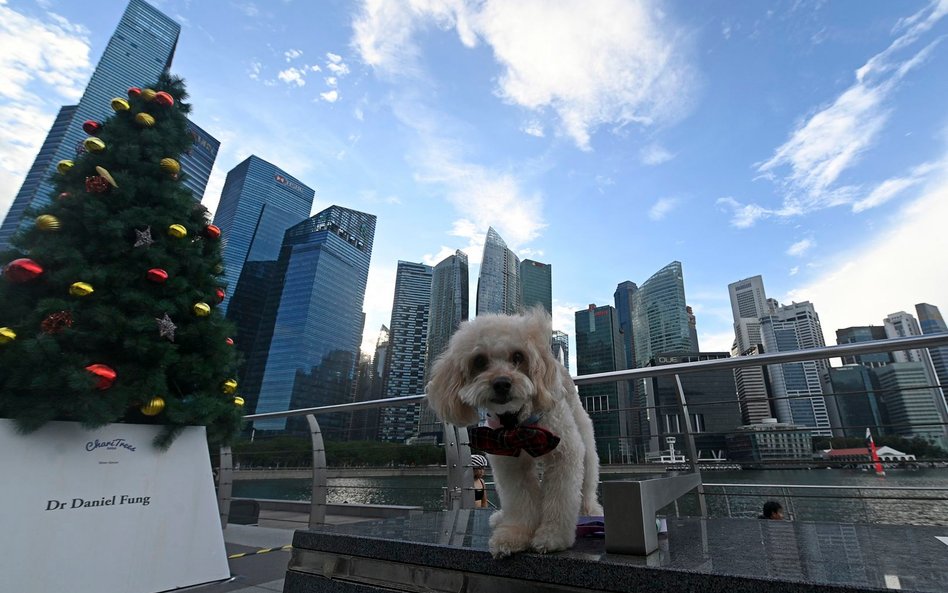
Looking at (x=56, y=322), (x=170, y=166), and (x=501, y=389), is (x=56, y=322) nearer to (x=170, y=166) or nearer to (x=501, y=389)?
(x=170, y=166)

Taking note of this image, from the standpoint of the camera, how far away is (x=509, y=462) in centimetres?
149

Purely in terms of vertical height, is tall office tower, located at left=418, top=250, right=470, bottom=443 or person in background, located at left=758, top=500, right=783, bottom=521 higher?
tall office tower, located at left=418, top=250, right=470, bottom=443

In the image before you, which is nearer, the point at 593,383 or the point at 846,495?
the point at 846,495

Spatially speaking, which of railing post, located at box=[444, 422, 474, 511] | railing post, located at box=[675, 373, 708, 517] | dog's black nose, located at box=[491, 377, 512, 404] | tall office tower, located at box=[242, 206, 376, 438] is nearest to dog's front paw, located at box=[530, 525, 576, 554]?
dog's black nose, located at box=[491, 377, 512, 404]

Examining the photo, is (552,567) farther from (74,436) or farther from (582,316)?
(582,316)

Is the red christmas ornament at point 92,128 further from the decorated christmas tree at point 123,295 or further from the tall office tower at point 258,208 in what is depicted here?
the tall office tower at point 258,208

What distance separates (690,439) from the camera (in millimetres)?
2799

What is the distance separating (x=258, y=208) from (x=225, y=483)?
84.8 m

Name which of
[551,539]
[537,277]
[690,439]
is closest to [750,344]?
[690,439]

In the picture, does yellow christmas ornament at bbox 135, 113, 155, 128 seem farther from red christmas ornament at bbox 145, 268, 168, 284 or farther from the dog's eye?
the dog's eye

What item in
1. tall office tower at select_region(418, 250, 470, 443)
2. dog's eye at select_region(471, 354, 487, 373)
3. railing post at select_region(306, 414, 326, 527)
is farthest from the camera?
tall office tower at select_region(418, 250, 470, 443)

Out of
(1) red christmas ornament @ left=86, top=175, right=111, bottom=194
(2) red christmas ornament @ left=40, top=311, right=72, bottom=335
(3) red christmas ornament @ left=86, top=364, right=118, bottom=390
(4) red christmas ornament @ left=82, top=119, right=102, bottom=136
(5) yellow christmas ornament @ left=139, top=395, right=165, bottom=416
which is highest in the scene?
(4) red christmas ornament @ left=82, top=119, right=102, bottom=136

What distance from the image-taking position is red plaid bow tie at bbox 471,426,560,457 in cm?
133

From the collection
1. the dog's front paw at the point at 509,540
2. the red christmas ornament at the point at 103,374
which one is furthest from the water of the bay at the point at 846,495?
the red christmas ornament at the point at 103,374
